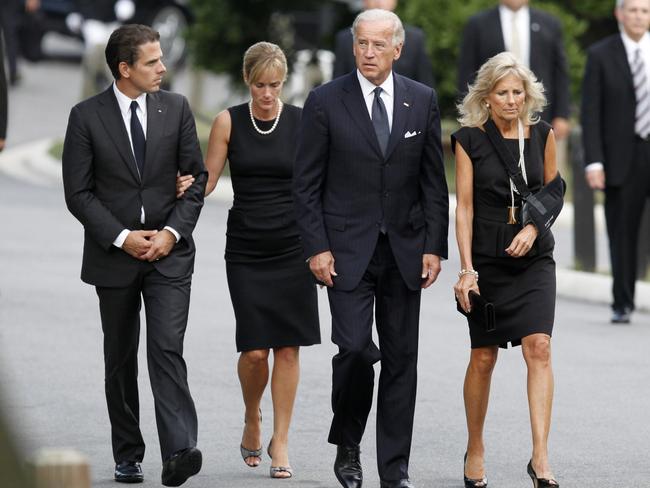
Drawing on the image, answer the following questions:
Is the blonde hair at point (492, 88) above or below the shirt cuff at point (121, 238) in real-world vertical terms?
above

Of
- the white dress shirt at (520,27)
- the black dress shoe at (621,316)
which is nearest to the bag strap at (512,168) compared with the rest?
the black dress shoe at (621,316)

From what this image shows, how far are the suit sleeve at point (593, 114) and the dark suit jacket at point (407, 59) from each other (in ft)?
6.11

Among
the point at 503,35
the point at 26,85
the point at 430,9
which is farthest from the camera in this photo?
the point at 26,85

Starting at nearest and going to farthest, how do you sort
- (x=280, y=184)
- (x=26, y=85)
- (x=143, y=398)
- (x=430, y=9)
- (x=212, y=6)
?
(x=280, y=184)
(x=143, y=398)
(x=430, y=9)
(x=212, y=6)
(x=26, y=85)

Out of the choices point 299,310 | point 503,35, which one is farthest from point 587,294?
point 299,310

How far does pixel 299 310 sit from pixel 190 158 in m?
0.87

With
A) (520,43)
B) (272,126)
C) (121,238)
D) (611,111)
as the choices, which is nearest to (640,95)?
(611,111)

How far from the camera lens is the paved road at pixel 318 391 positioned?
730cm

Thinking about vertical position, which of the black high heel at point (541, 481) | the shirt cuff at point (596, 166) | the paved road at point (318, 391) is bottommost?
the paved road at point (318, 391)

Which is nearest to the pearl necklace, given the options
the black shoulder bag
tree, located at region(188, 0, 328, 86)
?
the black shoulder bag

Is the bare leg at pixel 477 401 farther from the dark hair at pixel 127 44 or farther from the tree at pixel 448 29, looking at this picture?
the tree at pixel 448 29

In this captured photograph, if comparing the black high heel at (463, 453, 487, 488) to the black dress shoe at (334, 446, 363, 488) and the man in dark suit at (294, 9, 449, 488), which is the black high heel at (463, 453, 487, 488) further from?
the black dress shoe at (334, 446, 363, 488)

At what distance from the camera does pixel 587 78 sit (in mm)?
10984

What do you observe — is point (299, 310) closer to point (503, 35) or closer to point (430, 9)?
point (503, 35)
